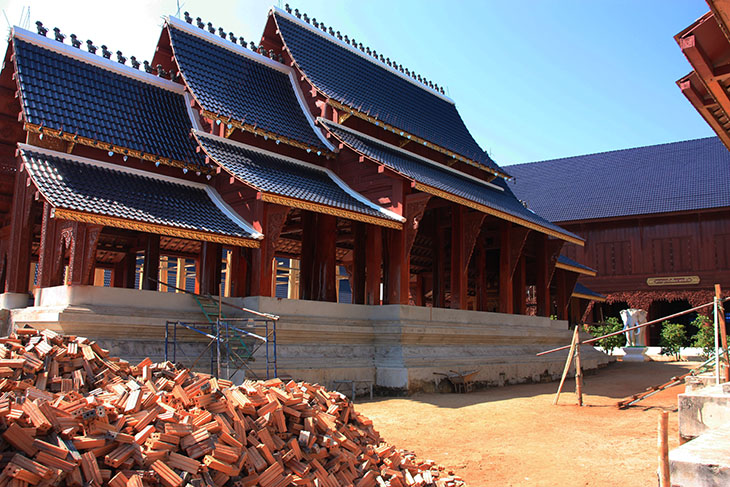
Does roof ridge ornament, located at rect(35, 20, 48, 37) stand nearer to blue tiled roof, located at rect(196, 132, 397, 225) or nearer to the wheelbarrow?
blue tiled roof, located at rect(196, 132, 397, 225)

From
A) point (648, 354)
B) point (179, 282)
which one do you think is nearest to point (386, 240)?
point (179, 282)

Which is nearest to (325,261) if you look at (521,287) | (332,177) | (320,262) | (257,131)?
(320,262)

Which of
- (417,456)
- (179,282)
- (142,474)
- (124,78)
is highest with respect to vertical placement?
(124,78)

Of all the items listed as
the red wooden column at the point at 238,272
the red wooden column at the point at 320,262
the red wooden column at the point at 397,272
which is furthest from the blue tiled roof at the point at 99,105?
the red wooden column at the point at 397,272

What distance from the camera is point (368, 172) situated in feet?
42.3

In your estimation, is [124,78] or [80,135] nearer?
[80,135]

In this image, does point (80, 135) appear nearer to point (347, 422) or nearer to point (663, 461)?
point (347, 422)

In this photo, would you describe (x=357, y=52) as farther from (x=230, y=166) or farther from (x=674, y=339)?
(x=674, y=339)

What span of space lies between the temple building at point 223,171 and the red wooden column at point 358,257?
0.15ft

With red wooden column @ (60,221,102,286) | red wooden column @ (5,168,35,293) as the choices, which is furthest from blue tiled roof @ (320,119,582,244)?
red wooden column @ (5,168,35,293)

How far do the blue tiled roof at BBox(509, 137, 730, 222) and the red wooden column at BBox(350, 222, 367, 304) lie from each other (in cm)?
1996

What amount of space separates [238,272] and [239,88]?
13.7ft

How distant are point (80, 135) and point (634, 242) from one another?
86.7ft

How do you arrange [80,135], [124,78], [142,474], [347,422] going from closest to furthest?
[142,474], [347,422], [80,135], [124,78]
